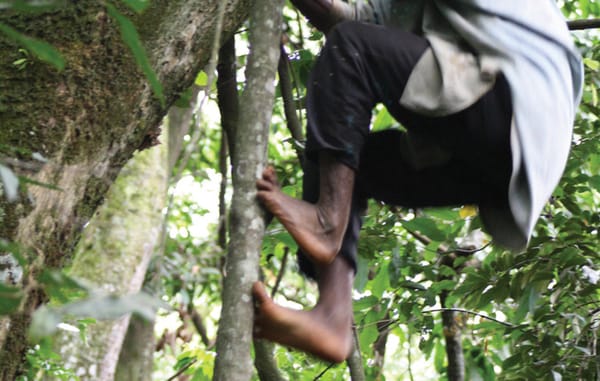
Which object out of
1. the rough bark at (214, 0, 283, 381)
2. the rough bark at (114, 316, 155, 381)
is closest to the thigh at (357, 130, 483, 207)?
the rough bark at (214, 0, 283, 381)

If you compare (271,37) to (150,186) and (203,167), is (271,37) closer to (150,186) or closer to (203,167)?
(150,186)

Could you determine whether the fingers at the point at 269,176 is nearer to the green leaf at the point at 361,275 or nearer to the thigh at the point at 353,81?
the thigh at the point at 353,81

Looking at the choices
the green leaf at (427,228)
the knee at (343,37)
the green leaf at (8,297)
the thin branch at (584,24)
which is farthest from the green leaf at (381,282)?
the green leaf at (8,297)

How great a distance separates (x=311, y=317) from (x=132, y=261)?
1908 mm

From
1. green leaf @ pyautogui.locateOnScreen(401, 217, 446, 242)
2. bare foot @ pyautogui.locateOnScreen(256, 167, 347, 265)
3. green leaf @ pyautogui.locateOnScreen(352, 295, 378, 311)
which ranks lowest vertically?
green leaf @ pyautogui.locateOnScreen(352, 295, 378, 311)

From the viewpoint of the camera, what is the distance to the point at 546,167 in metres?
2.10

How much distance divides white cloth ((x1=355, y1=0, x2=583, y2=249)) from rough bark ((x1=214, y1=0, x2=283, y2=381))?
1.35 feet

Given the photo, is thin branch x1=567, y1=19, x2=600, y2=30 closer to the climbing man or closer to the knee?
the climbing man

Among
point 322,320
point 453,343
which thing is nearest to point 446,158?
point 322,320

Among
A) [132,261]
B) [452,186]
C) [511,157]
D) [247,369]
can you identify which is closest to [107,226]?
[132,261]

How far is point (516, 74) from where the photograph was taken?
2061 millimetres

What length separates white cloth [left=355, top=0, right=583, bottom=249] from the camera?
6.69 feet

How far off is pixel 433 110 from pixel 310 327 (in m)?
0.56

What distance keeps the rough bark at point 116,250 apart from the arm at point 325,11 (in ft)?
5.71
